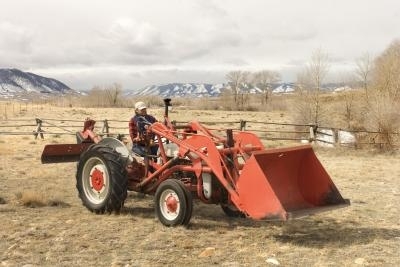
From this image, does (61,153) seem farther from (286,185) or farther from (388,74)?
(388,74)

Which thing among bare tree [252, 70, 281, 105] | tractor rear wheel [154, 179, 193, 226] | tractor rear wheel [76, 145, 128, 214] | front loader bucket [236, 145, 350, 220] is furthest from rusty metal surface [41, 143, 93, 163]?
bare tree [252, 70, 281, 105]

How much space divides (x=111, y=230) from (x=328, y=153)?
14.2 m

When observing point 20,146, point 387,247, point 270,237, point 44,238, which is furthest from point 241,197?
point 20,146

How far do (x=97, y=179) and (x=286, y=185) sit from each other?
318 cm

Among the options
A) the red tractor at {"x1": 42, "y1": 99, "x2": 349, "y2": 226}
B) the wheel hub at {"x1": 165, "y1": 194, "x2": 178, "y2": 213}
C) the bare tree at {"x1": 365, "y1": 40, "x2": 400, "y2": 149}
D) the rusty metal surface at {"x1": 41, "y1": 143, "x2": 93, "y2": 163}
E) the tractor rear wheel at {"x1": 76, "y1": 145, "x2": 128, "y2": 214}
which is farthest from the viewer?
the bare tree at {"x1": 365, "y1": 40, "x2": 400, "y2": 149}

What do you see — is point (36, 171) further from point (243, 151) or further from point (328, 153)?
point (328, 153)

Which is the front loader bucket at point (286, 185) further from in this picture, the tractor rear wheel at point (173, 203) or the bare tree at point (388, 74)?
the bare tree at point (388, 74)

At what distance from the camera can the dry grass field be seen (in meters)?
6.04

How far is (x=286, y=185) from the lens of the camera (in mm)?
7227

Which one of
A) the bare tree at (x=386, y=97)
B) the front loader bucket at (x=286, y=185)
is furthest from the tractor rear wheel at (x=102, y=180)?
the bare tree at (x=386, y=97)

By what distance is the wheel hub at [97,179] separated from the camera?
856cm

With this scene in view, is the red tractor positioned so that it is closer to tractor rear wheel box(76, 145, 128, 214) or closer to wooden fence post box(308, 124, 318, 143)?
tractor rear wheel box(76, 145, 128, 214)

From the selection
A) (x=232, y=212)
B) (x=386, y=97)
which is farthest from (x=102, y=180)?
(x=386, y=97)

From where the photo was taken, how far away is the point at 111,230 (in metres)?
7.31
